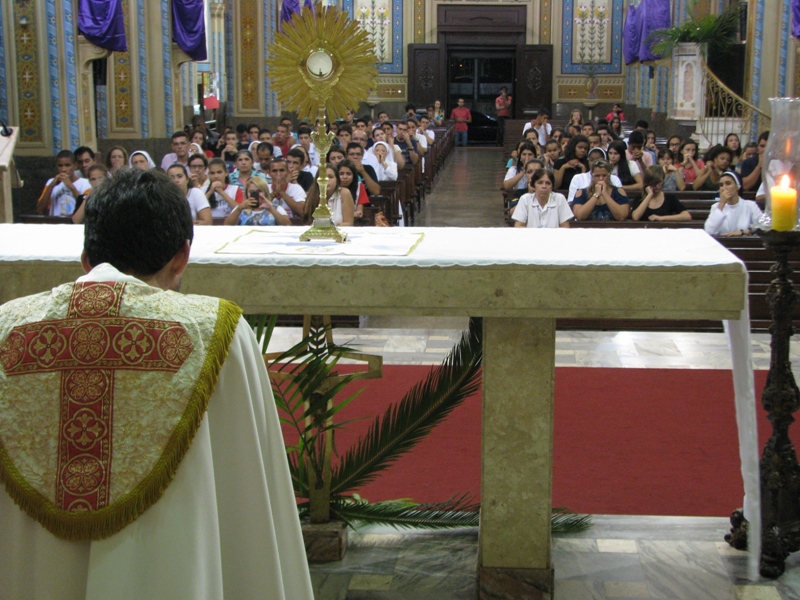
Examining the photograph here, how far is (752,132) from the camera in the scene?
15836 mm

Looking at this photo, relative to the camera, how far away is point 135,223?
173 centimetres

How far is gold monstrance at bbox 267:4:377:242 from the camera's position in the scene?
11.1 feet

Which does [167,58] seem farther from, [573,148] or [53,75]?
[573,148]

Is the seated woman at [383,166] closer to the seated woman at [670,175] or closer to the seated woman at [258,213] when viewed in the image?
the seated woman at [670,175]

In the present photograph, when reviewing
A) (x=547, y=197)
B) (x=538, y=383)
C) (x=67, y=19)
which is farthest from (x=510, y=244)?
(x=67, y=19)

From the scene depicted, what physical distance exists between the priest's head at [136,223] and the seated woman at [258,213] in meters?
5.44

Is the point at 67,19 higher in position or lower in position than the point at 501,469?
higher

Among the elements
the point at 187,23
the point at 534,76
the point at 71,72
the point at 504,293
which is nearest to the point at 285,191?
the point at 71,72

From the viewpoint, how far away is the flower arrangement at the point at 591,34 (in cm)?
2712

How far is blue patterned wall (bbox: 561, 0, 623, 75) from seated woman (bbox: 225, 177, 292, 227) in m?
21.3

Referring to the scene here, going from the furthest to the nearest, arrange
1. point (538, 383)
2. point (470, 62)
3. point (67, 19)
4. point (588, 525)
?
point (470, 62), point (67, 19), point (588, 525), point (538, 383)

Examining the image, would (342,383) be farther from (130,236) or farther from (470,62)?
(470,62)

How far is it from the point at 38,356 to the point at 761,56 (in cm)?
1570

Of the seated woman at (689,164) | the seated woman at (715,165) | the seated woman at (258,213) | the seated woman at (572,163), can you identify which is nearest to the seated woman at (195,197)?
the seated woman at (258,213)
